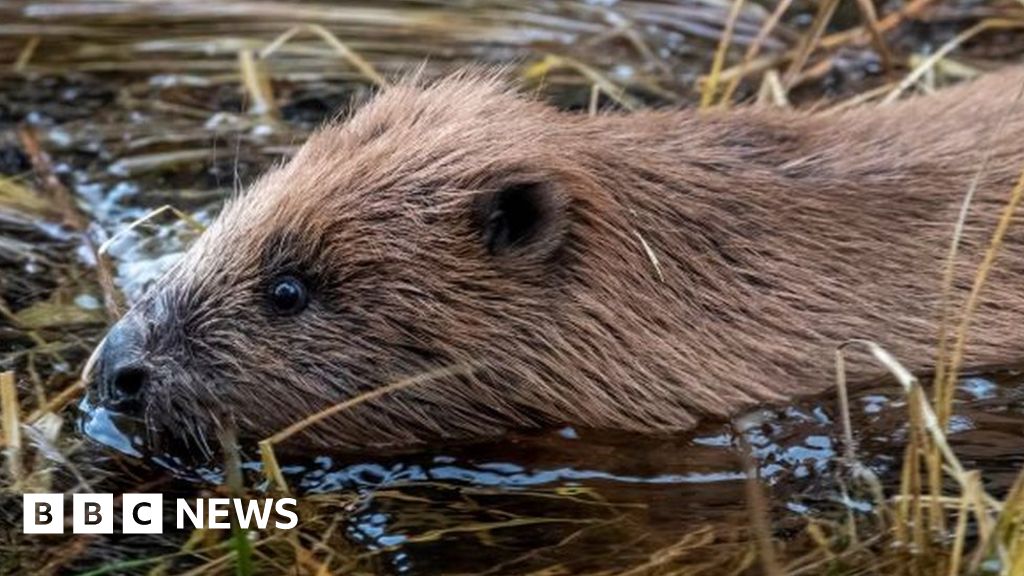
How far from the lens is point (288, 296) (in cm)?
519

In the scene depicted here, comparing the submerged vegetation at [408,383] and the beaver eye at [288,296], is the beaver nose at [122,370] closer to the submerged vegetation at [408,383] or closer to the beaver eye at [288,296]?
Result: the submerged vegetation at [408,383]

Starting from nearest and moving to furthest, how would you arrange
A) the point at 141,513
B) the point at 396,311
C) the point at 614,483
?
the point at 141,513 < the point at 614,483 < the point at 396,311

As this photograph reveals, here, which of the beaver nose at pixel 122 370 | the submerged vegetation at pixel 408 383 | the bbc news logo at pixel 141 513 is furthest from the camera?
the beaver nose at pixel 122 370

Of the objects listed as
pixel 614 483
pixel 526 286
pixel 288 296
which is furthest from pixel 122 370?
pixel 614 483

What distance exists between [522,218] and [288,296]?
2.09 feet

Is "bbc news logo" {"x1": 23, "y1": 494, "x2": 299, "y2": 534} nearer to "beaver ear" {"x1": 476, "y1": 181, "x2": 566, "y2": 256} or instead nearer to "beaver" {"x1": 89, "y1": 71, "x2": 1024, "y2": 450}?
"beaver" {"x1": 89, "y1": 71, "x2": 1024, "y2": 450}

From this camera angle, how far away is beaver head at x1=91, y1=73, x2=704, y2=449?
5121 mm

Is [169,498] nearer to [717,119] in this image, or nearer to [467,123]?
[467,123]

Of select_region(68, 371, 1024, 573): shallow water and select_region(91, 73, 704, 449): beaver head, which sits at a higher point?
select_region(91, 73, 704, 449): beaver head

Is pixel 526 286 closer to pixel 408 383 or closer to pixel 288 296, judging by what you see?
pixel 408 383

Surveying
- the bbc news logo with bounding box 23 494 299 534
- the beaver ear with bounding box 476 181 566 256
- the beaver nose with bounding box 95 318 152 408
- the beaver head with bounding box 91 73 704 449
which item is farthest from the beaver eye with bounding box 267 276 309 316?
the bbc news logo with bounding box 23 494 299 534

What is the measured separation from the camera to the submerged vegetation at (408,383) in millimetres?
4453

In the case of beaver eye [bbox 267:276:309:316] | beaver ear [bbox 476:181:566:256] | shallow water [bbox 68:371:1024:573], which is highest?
beaver ear [bbox 476:181:566:256]

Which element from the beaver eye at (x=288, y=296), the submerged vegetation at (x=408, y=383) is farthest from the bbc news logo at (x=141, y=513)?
the beaver eye at (x=288, y=296)
